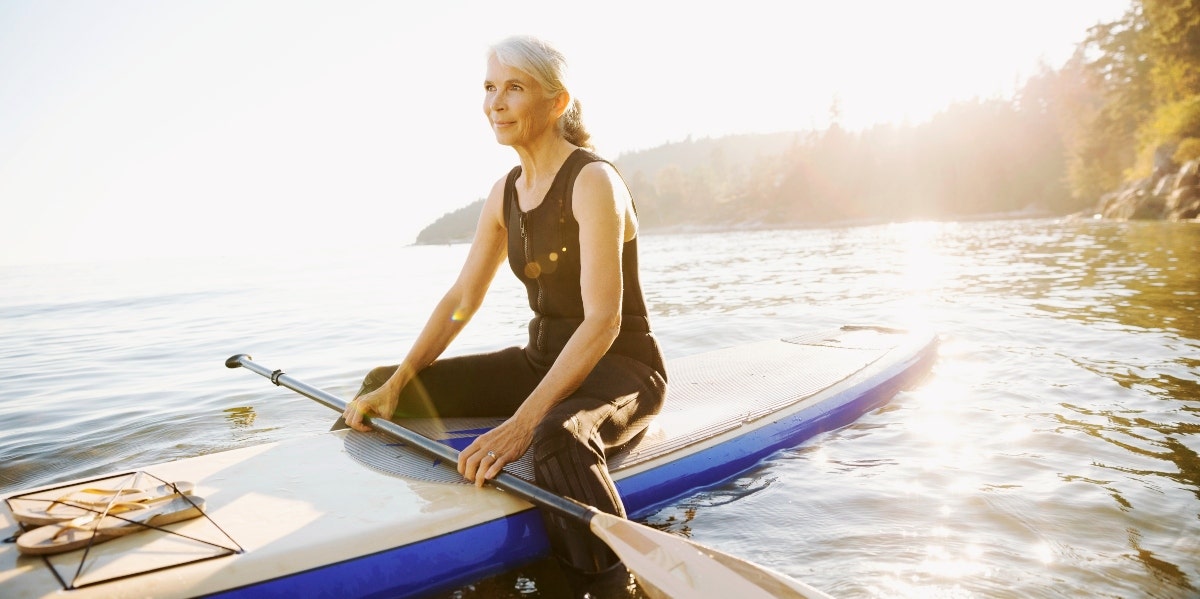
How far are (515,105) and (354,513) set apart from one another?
1.66 meters

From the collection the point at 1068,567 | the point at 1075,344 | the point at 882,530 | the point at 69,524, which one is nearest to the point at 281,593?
the point at 69,524

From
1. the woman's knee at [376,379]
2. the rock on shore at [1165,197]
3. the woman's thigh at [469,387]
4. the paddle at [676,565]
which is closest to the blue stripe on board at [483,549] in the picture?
the paddle at [676,565]

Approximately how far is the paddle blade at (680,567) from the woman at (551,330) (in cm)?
24

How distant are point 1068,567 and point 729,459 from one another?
4.58 ft

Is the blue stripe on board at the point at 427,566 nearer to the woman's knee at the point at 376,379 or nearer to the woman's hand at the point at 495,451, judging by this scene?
the woman's hand at the point at 495,451

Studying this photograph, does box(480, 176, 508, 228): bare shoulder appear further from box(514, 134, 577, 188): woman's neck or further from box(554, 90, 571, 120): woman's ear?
box(554, 90, 571, 120): woman's ear

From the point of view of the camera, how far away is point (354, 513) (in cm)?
246

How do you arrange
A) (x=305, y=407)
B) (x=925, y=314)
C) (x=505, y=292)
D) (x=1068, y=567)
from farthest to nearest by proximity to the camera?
(x=505, y=292) → (x=925, y=314) → (x=305, y=407) → (x=1068, y=567)

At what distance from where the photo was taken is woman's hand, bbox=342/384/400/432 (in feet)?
10.8

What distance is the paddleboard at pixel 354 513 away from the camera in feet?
6.76

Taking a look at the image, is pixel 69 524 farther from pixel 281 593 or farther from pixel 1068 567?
pixel 1068 567

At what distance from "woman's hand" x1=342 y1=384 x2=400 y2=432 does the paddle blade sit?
152 cm

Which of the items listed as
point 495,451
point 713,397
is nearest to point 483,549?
point 495,451

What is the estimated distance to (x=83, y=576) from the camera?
198 cm
